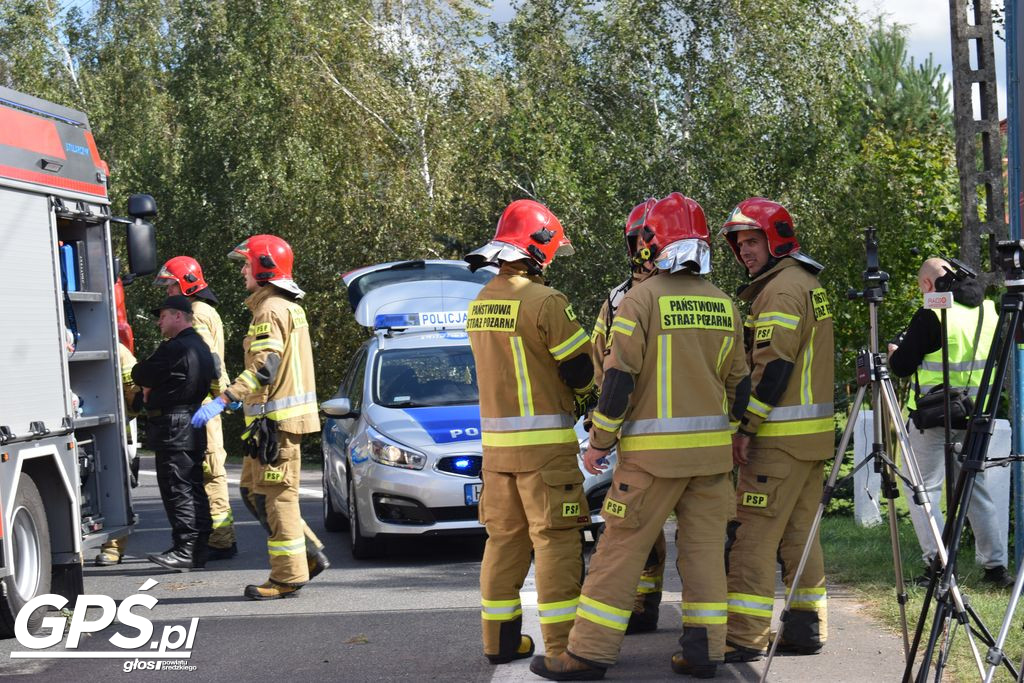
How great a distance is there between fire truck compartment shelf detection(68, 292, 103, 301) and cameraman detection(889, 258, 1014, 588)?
5.17 m

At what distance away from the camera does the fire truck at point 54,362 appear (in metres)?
7.19

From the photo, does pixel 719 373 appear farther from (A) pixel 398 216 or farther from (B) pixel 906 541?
(A) pixel 398 216

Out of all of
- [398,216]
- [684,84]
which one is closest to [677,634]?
[684,84]

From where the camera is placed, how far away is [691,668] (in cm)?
573

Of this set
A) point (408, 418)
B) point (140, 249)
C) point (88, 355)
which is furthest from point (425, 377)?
point (88, 355)

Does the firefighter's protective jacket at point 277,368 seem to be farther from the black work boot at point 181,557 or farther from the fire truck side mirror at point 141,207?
the black work boot at point 181,557

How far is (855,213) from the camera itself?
53.5 ft

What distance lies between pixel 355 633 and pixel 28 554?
1.96 meters

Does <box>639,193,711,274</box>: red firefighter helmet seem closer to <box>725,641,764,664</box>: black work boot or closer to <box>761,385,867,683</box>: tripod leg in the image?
<box>761,385,867,683</box>: tripod leg

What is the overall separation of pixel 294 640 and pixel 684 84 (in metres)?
12.7

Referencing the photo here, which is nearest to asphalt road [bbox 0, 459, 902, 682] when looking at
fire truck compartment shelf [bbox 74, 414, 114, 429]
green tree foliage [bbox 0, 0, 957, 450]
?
fire truck compartment shelf [bbox 74, 414, 114, 429]

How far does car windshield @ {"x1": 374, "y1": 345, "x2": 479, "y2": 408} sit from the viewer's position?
396 inches

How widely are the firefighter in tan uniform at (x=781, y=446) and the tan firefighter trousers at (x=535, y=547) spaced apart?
79 cm

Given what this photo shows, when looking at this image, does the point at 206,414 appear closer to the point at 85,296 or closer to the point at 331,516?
the point at 85,296
